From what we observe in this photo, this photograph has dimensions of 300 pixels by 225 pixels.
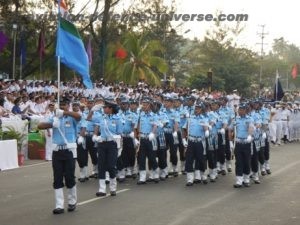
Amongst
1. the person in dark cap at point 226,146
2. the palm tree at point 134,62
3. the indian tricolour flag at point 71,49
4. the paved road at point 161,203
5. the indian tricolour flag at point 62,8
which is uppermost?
the palm tree at point 134,62

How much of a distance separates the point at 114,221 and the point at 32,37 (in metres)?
30.7

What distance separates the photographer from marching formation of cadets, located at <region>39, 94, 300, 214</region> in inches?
534

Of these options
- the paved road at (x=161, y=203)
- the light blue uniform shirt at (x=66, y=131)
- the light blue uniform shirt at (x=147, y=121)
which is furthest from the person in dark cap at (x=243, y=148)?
the light blue uniform shirt at (x=66, y=131)

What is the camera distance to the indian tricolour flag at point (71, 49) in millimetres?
11875

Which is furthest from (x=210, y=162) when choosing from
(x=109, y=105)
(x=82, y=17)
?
(x=82, y=17)

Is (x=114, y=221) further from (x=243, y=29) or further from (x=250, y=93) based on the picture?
(x=243, y=29)

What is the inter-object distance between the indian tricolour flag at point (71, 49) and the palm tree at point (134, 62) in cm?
3084

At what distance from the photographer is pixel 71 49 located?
12.1 m

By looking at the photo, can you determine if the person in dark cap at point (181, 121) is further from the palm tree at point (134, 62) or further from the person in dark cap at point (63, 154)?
the palm tree at point (134, 62)

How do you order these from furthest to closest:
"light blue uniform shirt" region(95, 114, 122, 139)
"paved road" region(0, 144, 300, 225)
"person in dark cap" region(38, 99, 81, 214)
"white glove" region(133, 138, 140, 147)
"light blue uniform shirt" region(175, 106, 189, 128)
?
"light blue uniform shirt" region(175, 106, 189, 128) → "white glove" region(133, 138, 140, 147) → "light blue uniform shirt" region(95, 114, 122, 139) → "person in dark cap" region(38, 99, 81, 214) → "paved road" region(0, 144, 300, 225)

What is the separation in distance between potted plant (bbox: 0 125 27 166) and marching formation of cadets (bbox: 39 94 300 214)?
3455 mm

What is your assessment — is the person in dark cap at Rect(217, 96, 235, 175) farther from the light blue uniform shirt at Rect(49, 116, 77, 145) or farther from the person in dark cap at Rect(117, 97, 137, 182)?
the light blue uniform shirt at Rect(49, 116, 77, 145)

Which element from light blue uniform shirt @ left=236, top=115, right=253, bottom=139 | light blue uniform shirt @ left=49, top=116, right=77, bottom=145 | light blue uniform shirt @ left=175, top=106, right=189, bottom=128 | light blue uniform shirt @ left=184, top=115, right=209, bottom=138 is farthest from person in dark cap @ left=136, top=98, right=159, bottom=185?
light blue uniform shirt @ left=49, top=116, right=77, bottom=145

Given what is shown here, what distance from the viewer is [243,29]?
197ft
